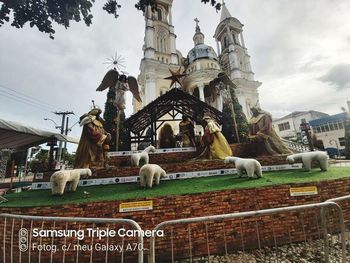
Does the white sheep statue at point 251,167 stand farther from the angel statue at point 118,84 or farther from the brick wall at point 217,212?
the angel statue at point 118,84

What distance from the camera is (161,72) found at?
30.8 metres

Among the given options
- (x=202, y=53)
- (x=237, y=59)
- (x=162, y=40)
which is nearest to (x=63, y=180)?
(x=162, y=40)

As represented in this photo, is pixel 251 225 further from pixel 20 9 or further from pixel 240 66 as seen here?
pixel 240 66

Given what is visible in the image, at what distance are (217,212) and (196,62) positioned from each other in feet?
110

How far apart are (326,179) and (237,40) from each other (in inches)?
1701

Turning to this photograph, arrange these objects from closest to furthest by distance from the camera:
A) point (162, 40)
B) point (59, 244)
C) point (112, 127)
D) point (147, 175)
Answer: point (59, 244), point (147, 175), point (112, 127), point (162, 40)

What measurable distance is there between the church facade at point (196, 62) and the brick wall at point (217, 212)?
24563mm

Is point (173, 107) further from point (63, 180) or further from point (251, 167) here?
point (63, 180)

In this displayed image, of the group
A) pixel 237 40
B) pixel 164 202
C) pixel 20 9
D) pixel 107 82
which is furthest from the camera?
pixel 237 40

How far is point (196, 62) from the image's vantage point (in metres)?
34.4

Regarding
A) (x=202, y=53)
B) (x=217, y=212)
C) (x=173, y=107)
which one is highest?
(x=202, y=53)

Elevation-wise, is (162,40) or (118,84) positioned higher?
(162,40)

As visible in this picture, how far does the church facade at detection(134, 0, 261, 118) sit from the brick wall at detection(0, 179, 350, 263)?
2456cm

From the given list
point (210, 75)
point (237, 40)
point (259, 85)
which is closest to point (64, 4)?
point (210, 75)
